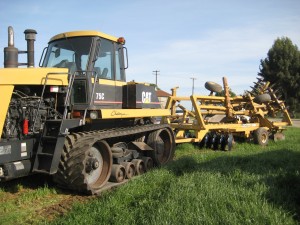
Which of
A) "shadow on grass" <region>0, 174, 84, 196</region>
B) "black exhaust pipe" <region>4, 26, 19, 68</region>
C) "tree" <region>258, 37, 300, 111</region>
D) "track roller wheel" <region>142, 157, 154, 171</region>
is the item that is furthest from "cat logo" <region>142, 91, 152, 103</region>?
"tree" <region>258, 37, 300, 111</region>

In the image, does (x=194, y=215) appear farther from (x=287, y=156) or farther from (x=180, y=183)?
(x=287, y=156)

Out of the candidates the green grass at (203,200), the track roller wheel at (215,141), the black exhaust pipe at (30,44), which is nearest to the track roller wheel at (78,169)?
the green grass at (203,200)

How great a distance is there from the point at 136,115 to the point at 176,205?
3433mm

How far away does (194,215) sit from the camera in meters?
4.40

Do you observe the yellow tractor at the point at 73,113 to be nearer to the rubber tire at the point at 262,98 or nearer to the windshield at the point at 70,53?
the windshield at the point at 70,53

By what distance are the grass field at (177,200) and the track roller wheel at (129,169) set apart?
2.39 ft

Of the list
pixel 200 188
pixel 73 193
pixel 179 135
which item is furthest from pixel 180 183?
pixel 179 135

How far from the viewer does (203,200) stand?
4898mm

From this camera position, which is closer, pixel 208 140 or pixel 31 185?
pixel 31 185

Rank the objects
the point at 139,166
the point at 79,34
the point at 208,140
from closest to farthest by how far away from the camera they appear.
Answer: the point at 79,34 → the point at 139,166 → the point at 208,140

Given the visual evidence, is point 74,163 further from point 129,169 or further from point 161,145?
point 161,145

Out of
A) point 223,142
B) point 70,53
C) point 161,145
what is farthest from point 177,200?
point 223,142

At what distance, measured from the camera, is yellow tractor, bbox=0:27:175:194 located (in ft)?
18.9

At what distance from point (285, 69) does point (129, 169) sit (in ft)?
116
